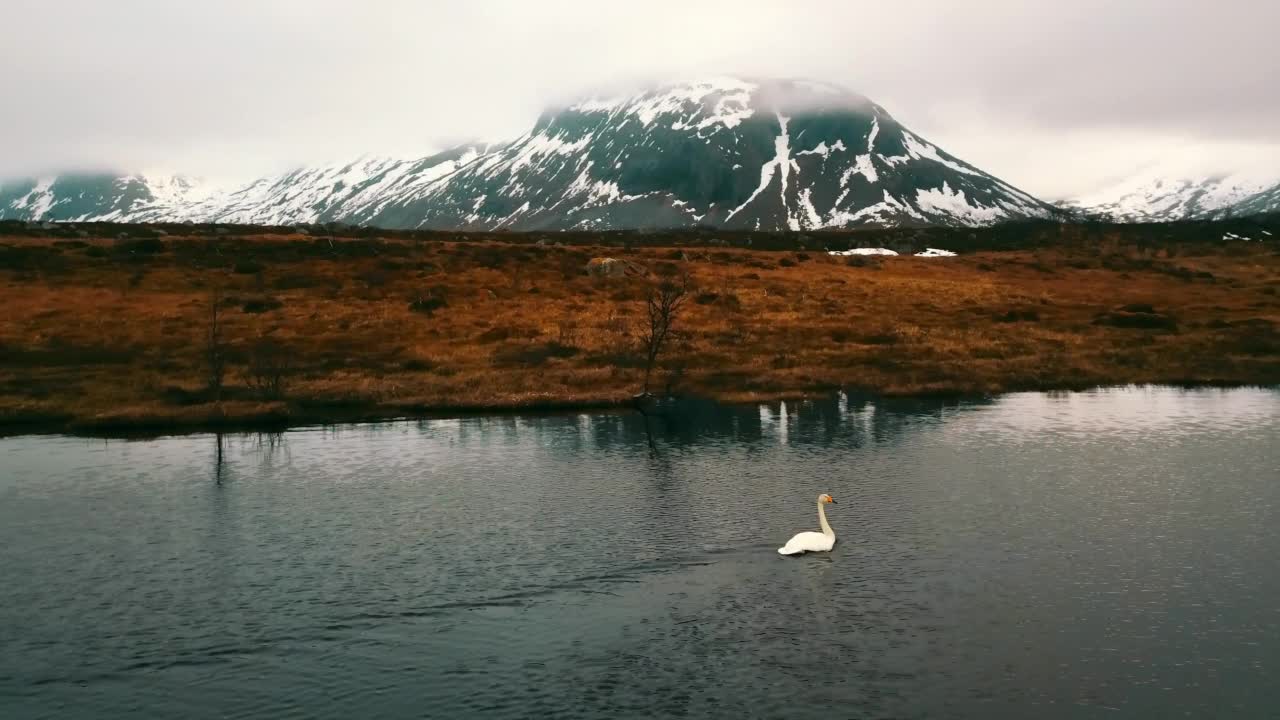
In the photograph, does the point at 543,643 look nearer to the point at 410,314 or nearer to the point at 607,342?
the point at 607,342

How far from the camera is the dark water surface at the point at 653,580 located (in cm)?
2333

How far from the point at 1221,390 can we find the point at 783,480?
1732 inches

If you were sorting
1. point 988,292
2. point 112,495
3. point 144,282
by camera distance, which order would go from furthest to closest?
point 988,292, point 144,282, point 112,495

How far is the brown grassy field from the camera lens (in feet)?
232

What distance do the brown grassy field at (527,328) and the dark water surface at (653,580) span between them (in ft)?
60.2

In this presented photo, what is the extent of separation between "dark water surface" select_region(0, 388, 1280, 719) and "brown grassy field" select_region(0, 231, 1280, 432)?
18351 millimetres

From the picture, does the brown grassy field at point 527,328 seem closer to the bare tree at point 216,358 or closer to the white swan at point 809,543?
the bare tree at point 216,358

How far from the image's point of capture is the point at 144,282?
347ft

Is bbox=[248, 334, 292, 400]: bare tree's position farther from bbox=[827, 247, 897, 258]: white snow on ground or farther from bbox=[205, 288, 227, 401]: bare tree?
bbox=[827, 247, 897, 258]: white snow on ground

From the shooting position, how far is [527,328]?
91.2 metres

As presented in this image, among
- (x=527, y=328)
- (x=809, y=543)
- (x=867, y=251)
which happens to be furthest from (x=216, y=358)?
(x=867, y=251)

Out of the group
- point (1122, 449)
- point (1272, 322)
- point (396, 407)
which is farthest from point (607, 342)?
point (1272, 322)

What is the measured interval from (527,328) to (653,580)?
62216 mm

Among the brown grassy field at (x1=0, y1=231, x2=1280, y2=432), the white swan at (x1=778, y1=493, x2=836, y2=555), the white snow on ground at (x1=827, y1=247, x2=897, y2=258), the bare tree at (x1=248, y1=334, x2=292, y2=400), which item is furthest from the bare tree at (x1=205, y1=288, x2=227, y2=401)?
the white snow on ground at (x1=827, y1=247, x2=897, y2=258)
